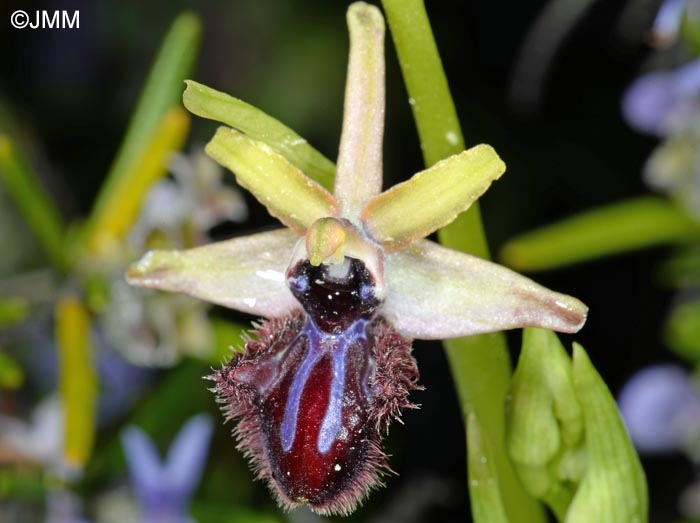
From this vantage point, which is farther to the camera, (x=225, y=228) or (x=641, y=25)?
(x=225, y=228)

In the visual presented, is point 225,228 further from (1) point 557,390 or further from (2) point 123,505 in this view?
(1) point 557,390

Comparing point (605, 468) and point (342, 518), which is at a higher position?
point (605, 468)

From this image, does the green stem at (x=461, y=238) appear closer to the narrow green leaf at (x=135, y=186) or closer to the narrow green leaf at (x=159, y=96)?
the narrow green leaf at (x=135, y=186)

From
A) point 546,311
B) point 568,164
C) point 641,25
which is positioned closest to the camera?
point 546,311

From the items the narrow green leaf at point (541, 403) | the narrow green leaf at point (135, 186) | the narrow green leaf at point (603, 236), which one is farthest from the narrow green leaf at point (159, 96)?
the narrow green leaf at point (541, 403)

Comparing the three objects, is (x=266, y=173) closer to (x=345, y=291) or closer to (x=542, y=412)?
(x=345, y=291)

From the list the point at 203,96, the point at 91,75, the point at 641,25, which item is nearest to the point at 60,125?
the point at 91,75

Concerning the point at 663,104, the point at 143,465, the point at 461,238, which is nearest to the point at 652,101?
the point at 663,104
